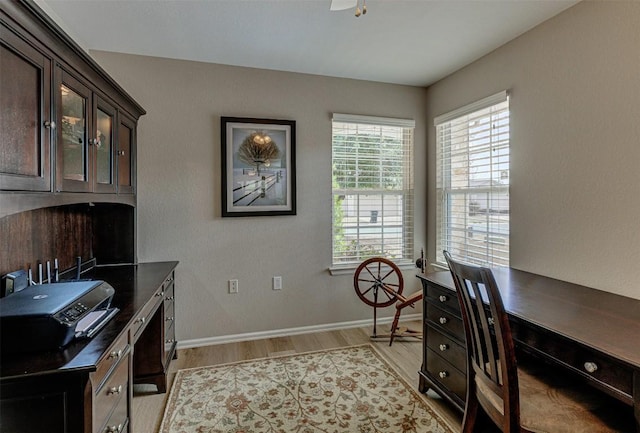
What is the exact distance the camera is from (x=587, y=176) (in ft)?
6.61

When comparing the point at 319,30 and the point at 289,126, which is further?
the point at 289,126

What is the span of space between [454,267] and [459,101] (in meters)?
2.19

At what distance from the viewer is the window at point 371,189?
11.0 feet

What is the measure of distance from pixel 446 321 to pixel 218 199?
83.1 inches

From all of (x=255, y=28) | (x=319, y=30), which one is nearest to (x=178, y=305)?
(x=255, y=28)

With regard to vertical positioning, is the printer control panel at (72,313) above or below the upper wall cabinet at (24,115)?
below

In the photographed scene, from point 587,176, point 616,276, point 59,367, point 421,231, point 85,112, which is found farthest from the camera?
point 421,231

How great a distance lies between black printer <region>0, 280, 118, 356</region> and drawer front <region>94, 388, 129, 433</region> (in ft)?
1.10

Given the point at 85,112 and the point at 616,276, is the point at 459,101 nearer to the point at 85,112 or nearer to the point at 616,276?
the point at 616,276

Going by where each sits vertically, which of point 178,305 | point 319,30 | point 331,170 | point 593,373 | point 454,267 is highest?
point 319,30

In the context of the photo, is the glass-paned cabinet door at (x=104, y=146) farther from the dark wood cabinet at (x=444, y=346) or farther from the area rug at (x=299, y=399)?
the dark wood cabinet at (x=444, y=346)

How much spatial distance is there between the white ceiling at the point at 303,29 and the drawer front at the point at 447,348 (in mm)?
2079

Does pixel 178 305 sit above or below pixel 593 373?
below

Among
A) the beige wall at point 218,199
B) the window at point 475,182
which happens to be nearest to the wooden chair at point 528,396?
the window at point 475,182
